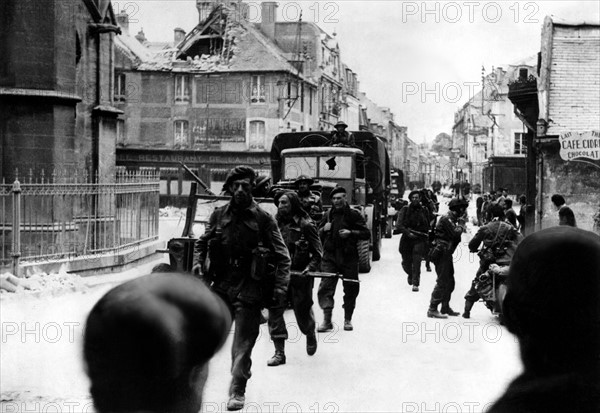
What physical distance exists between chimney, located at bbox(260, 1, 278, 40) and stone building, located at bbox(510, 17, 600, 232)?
3230 centimetres

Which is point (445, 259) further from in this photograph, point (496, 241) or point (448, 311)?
point (496, 241)

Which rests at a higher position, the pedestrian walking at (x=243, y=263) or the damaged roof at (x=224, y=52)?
the damaged roof at (x=224, y=52)

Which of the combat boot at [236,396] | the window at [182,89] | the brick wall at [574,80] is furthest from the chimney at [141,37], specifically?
the combat boot at [236,396]

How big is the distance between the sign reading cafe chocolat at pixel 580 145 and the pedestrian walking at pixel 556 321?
1582 centimetres

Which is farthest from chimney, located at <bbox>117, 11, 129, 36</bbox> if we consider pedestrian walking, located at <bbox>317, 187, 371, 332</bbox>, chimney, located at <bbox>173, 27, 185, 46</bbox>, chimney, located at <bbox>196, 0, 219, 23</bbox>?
pedestrian walking, located at <bbox>317, 187, 371, 332</bbox>

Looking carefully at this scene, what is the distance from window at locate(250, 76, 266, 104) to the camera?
43969 millimetres

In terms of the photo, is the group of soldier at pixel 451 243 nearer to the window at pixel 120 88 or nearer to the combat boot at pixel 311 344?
the combat boot at pixel 311 344

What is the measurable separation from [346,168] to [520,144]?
39.0 meters

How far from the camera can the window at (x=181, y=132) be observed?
44750 mm

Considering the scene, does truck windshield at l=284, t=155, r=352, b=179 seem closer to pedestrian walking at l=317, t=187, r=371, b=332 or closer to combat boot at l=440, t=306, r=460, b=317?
combat boot at l=440, t=306, r=460, b=317

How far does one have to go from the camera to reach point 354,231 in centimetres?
1038

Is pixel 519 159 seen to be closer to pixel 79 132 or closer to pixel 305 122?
pixel 305 122

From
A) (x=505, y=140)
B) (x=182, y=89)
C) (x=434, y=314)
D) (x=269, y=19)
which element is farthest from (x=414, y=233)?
(x=505, y=140)

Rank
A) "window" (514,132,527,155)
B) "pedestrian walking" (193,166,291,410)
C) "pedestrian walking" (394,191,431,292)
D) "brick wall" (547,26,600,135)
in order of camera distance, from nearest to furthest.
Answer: "pedestrian walking" (193,166,291,410) → "pedestrian walking" (394,191,431,292) → "brick wall" (547,26,600,135) → "window" (514,132,527,155)
